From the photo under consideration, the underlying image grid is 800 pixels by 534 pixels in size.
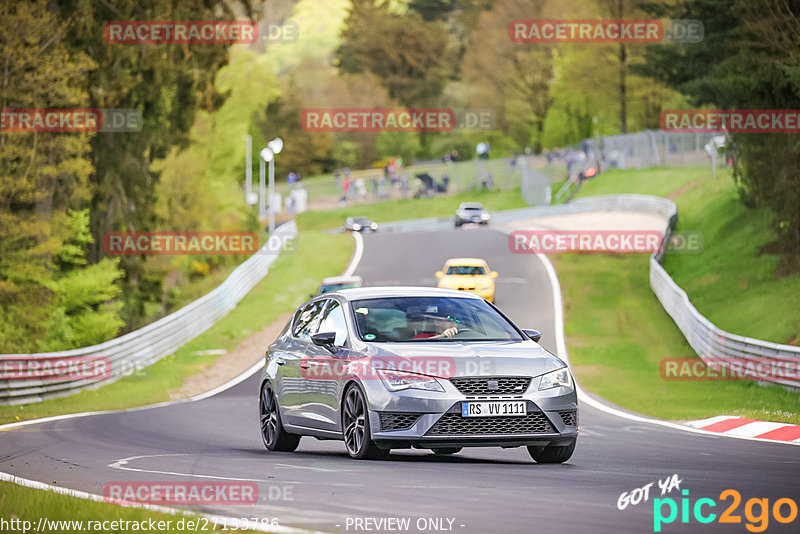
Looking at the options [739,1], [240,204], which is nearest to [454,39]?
[240,204]

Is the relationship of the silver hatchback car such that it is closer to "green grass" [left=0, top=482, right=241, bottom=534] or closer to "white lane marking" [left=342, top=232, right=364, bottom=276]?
"green grass" [left=0, top=482, right=241, bottom=534]

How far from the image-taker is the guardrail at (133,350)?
27.2 metres

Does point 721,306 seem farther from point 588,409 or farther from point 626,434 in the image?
point 626,434

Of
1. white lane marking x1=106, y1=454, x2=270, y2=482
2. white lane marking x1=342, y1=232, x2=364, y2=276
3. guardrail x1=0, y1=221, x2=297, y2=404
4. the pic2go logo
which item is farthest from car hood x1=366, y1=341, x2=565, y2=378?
white lane marking x1=342, y1=232, x2=364, y2=276

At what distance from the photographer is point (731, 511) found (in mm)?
8852

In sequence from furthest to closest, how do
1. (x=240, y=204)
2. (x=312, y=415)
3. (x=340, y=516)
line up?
(x=240, y=204)
(x=312, y=415)
(x=340, y=516)

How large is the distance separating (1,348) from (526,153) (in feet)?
318

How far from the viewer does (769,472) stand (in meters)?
11.6

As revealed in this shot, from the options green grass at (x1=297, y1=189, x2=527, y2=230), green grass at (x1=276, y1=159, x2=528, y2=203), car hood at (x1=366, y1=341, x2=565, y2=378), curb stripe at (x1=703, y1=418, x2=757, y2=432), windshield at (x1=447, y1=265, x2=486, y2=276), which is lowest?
curb stripe at (x1=703, y1=418, x2=757, y2=432)

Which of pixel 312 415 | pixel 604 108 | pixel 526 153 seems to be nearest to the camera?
pixel 312 415

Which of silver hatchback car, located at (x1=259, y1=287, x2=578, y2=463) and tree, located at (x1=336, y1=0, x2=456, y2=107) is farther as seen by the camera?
tree, located at (x1=336, y1=0, x2=456, y2=107)

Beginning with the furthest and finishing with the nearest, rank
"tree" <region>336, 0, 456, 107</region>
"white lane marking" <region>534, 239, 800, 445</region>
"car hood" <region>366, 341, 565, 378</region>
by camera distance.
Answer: "tree" <region>336, 0, 456, 107</region> < "white lane marking" <region>534, 239, 800, 445</region> < "car hood" <region>366, 341, 565, 378</region>

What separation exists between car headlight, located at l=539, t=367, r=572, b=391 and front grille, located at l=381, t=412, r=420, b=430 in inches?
47.2

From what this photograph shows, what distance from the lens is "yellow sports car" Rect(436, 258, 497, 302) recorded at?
135ft
